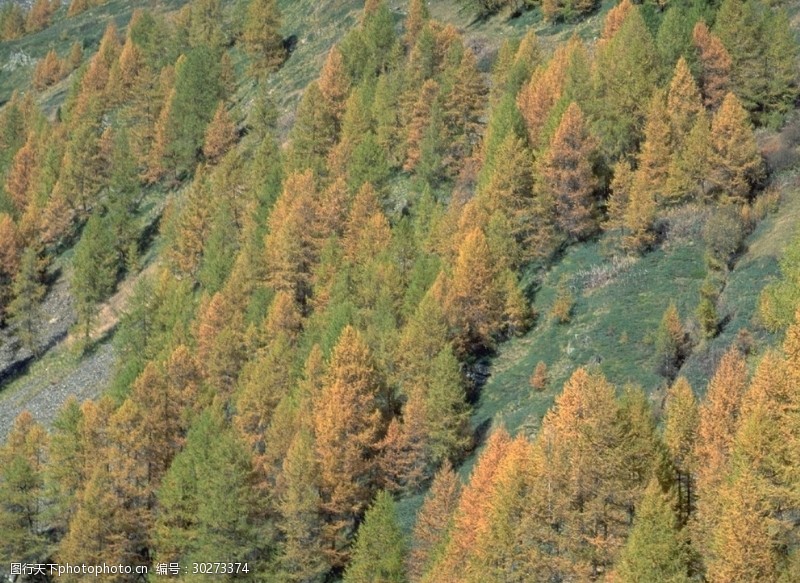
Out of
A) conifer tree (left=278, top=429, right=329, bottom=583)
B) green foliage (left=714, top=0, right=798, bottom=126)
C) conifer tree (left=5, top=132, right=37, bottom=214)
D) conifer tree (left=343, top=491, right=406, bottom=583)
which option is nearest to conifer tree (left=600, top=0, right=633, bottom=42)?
green foliage (left=714, top=0, right=798, bottom=126)

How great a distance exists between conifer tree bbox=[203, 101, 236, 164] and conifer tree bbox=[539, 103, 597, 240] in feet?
164

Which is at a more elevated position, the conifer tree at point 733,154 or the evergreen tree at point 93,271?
the evergreen tree at point 93,271

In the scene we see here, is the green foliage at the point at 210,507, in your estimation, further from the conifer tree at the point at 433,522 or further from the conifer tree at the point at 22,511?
the conifer tree at the point at 433,522

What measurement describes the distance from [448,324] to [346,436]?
1083cm

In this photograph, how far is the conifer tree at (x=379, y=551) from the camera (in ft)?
182

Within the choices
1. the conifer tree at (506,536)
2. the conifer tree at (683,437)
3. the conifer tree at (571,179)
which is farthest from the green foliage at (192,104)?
the conifer tree at (683,437)

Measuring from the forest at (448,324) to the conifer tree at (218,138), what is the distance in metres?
0.34

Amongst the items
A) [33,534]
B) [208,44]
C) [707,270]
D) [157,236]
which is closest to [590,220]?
[707,270]

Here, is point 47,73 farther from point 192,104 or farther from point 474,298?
point 474,298

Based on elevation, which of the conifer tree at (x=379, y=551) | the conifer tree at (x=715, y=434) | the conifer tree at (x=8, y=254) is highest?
the conifer tree at (x=8, y=254)

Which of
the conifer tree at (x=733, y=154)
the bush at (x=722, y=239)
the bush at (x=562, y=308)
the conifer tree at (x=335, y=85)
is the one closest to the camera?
the bush at (x=722, y=239)

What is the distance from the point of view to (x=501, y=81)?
106m

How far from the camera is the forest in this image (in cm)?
4753

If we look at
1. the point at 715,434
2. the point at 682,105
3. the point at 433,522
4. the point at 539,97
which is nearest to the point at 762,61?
the point at 682,105
